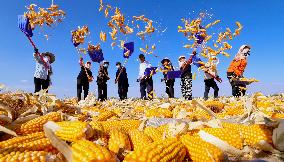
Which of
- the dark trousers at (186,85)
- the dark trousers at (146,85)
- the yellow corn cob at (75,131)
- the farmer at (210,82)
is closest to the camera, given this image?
the yellow corn cob at (75,131)

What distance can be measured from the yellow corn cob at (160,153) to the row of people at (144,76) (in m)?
11.9

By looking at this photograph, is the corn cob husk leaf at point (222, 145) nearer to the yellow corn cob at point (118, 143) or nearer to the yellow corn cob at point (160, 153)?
the yellow corn cob at point (160, 153)

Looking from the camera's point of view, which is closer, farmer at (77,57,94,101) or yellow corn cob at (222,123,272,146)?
yellow corn cob at (222,123,272,146)

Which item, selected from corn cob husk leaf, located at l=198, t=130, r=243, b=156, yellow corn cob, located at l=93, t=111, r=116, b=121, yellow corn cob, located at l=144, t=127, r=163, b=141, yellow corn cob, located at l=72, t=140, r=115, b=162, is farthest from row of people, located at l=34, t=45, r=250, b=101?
yellow corn cob, located at l=72, t=140, r=115, b=162

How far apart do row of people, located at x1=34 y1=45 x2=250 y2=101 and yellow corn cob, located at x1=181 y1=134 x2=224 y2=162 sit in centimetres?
1170

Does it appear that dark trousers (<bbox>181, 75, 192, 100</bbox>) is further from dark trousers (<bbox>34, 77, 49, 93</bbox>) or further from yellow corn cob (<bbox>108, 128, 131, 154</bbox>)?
yellow corn cob (<bbox>108, 128, 131, 154</bbox>)

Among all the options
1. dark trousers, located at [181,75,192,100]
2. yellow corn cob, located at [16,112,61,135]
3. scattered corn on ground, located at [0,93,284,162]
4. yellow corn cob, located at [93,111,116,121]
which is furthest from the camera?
dark trousers, located at [181,75,192,100]

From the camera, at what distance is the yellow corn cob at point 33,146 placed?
2523 mm

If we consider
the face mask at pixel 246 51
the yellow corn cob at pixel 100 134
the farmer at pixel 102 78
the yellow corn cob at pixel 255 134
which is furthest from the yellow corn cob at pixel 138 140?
the farmer at pixel 102 78

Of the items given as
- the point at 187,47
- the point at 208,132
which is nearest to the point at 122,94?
the point at 187,47

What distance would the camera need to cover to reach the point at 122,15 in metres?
13.0

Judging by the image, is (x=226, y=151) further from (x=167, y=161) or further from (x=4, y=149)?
(x=4, y=149)

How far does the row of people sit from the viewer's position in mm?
16750

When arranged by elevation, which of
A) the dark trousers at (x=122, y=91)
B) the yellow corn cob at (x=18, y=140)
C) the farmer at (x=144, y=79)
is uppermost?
the farmer at (x=144, y=79)
